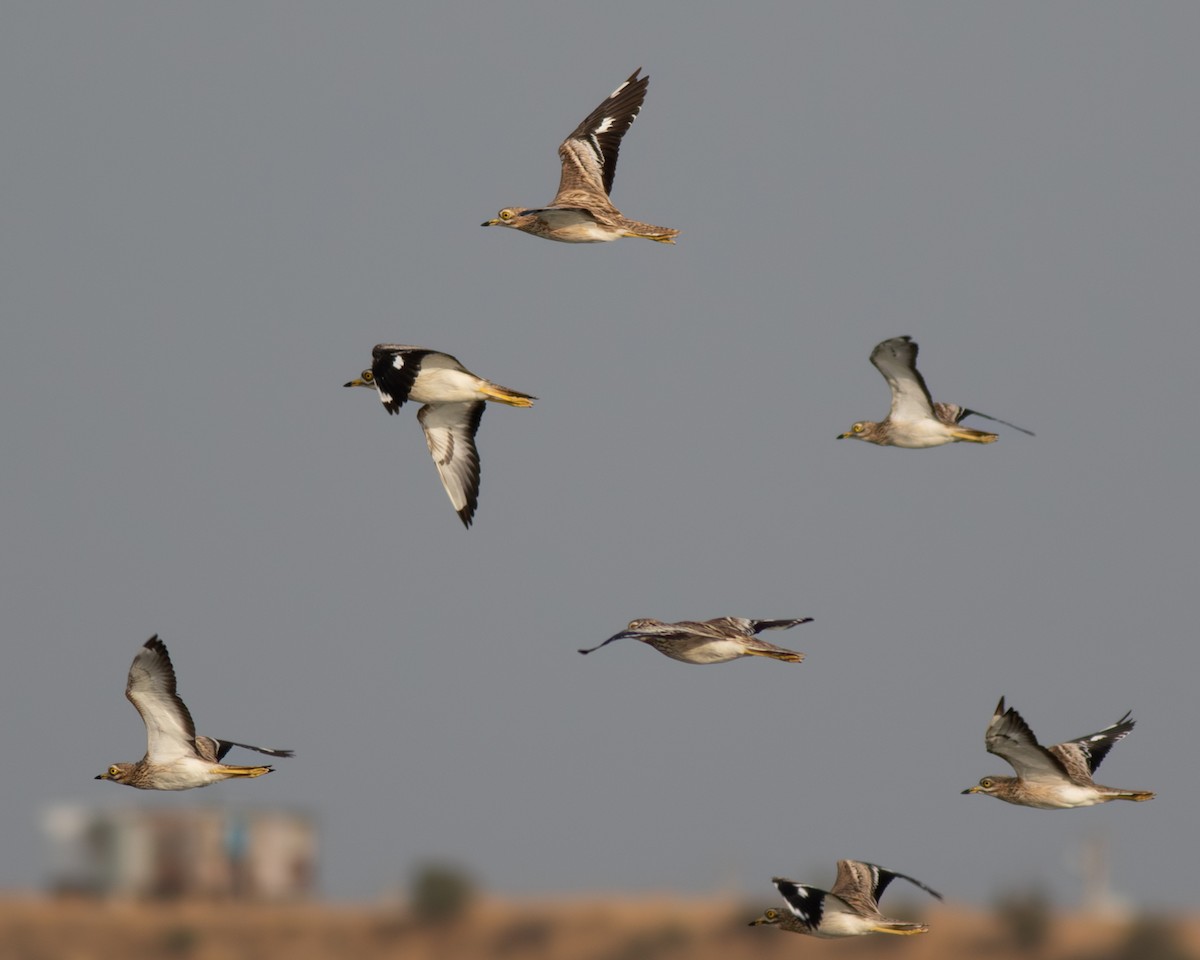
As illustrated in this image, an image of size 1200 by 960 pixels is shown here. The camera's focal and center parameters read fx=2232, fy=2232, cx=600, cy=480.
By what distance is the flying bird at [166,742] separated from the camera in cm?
2747

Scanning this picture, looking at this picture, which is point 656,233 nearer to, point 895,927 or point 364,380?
point 364,380

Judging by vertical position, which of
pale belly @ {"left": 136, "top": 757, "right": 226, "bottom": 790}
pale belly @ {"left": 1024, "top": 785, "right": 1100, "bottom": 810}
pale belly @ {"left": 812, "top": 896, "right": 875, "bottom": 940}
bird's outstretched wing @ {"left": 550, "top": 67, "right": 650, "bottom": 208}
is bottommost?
pale belly @ {"left": 812, "top": 896, "right": 875, "bottom": 940}

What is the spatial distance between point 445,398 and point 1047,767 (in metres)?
9.54

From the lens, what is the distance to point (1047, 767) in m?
27.0

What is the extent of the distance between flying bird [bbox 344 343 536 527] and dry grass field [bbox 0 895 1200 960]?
46139 mm

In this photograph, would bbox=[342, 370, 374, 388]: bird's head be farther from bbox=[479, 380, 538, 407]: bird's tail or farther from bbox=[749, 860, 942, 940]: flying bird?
bbox=[749, 860, 942, 940]: flying bird

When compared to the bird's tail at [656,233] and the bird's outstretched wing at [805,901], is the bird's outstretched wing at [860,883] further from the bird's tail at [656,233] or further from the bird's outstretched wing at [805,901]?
the bird's tail at [656,233]

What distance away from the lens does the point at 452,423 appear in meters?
32.4

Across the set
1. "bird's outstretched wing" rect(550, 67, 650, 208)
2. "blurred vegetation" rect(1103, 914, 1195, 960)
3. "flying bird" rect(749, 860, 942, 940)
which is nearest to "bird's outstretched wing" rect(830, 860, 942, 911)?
"flying bird" rect(749, 860, 942, 940)

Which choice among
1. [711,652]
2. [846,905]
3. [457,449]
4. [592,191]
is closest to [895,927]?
[846,905]

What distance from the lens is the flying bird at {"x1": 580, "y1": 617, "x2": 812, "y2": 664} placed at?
29.3 meters

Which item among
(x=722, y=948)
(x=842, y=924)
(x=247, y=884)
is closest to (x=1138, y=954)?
(x=722, y=948)

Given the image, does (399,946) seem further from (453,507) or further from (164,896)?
(453,507)

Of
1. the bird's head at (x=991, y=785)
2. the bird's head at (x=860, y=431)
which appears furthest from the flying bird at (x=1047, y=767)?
the bird's head at (x=860, y=431)
